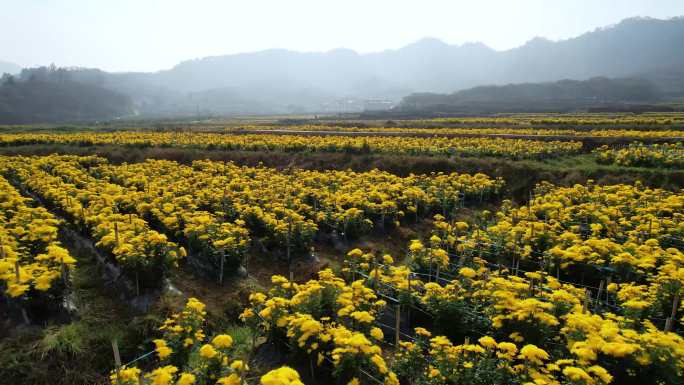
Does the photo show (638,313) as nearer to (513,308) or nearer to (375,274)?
(513,308)

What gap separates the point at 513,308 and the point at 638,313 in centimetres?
215

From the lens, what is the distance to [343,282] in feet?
26.5

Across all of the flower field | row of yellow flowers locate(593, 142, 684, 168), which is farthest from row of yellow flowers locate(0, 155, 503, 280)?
row of yellow flowers locate(593, 142, 684, 168)

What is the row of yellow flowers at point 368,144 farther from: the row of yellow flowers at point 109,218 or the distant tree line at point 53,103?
the distant tree line at point 53,103

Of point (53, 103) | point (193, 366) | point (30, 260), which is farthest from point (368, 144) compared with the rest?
point (53, 103)

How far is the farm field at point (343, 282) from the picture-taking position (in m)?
6.04

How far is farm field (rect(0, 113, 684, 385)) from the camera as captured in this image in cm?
604

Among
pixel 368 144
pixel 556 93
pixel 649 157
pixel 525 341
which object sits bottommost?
pixel 525 341

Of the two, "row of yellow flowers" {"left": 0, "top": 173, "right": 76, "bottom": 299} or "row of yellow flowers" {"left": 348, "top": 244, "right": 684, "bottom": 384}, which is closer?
"row of yellow flowers" {"left": 348, "top": 244, "right": 684, "bottom": 384}

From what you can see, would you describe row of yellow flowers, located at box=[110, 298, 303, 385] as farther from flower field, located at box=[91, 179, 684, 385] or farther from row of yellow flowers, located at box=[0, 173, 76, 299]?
row of yellow flowers, located at box=[0, 173, 76, 299]

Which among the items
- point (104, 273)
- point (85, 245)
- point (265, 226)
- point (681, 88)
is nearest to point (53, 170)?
point (85, 245)

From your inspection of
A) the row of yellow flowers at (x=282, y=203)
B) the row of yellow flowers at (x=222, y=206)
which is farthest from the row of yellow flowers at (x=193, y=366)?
the row of yellow flowers at (x=282, y=203)

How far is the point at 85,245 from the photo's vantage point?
1270cm

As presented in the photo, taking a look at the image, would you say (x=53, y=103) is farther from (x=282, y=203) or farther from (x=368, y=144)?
(x=282, y=203)
